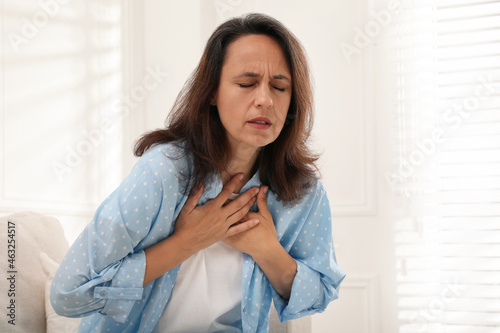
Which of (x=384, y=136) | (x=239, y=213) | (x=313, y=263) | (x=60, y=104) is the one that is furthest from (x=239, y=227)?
(x=384, y=136)

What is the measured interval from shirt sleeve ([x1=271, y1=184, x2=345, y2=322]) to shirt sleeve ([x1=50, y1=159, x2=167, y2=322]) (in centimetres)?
45

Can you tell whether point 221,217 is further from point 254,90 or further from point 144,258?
point 254,90

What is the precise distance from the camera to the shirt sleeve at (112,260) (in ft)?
4.20

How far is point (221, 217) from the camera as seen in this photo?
143 centimetres

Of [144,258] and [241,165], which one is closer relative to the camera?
[144,258]

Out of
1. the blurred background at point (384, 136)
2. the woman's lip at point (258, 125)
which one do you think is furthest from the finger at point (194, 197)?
the blurred background at point (384, 136)

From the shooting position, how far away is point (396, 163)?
316 centimetres

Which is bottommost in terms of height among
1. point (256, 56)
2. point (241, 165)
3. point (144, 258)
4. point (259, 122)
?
point (144, 258)

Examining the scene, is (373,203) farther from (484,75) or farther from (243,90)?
(243,90)

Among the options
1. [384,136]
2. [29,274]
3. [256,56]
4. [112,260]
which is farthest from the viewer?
[384,136]

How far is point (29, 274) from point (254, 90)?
91 centimetres

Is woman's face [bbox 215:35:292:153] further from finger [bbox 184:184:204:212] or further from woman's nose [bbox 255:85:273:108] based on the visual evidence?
finger [bbox 184:184:204:212]

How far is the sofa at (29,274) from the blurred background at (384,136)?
3.00 feet

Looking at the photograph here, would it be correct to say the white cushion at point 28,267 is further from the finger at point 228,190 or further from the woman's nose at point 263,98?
the woman's nose at point 263,98
